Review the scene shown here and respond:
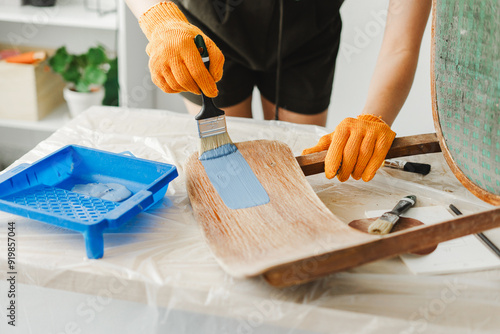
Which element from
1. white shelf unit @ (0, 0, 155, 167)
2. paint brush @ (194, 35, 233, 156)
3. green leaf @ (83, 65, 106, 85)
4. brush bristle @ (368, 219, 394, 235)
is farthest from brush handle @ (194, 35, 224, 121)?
green leaf @ (83, 65, 106, 85)

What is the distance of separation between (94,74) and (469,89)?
1.49 metres

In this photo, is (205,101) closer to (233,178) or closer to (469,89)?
(233,178)

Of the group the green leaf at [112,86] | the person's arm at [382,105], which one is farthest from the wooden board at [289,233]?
the green leaf at [112,86]

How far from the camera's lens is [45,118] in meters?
1.95

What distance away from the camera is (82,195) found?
2.31ft

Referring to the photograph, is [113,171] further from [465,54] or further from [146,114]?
[465,54]

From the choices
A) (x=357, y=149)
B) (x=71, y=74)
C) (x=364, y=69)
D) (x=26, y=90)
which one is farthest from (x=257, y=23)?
(x=26, y=90)

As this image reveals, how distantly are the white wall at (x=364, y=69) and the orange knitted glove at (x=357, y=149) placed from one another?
108cm

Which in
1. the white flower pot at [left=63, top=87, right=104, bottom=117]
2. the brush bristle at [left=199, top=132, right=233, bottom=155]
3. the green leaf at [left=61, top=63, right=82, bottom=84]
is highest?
the brush bristle at [left=199, top=132, right=233, bottom=155]

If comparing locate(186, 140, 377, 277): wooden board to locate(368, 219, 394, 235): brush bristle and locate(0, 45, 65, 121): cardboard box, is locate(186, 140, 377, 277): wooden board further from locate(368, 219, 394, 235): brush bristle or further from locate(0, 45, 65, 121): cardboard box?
locate(0, 45, 65, 121): cardboard box

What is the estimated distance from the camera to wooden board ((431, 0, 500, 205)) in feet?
2.13

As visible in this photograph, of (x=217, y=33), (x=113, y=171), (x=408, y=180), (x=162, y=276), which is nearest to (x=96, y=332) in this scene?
(x=162, y=276)

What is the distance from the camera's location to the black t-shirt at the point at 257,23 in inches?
42.9

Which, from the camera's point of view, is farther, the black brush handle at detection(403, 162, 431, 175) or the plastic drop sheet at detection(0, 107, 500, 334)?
the black brush handle at detection(403, 162, 431, 175)
